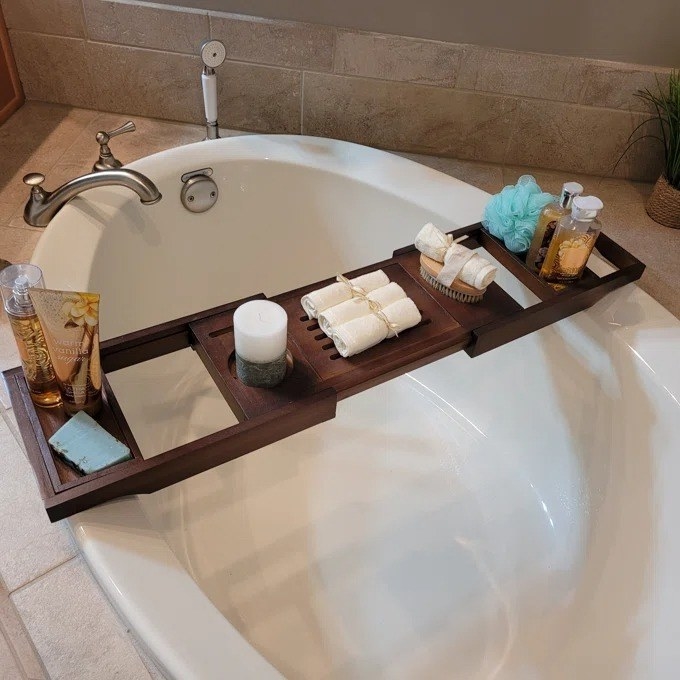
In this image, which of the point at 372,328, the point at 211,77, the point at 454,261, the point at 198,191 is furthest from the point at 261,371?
the point at 211,77

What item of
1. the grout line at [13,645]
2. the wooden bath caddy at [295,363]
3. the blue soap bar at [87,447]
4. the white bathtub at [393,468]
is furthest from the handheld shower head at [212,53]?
the grout line at [13,645]

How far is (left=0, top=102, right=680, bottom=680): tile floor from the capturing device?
2.59ft

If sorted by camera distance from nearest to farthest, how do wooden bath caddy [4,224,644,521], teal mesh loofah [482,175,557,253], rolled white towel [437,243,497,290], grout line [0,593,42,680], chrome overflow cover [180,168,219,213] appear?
grout line [0,593,42,680]
wooden bath caddy [4,224,644,521]
rolled white towel [437,243,497,290]
teal mesh loofah [482,175,557,253]
chrome overflow cover [180,168,219,213]

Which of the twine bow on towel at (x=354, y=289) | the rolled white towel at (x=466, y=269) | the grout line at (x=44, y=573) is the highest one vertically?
the rolled white towel at (x=466, y=269)

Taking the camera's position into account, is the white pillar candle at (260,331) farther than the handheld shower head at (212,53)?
No

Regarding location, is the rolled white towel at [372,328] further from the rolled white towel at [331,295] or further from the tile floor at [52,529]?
the tile floor at [52,529]

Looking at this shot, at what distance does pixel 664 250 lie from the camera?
1489 mm

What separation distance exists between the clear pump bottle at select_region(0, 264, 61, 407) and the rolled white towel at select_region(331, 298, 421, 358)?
422 millimetres

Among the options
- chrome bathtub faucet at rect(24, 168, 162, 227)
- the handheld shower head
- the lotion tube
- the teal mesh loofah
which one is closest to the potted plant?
the teal mesh loofah

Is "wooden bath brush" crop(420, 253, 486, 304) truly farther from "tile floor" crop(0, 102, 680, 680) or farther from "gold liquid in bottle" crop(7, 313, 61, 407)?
"gold liquid in bottle" crop(7, 313, 61, 407)

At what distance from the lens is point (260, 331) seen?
0.91 m

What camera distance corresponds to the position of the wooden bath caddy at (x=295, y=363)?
0.88m

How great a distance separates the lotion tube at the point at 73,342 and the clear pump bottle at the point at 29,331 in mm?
27

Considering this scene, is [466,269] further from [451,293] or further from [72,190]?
[72,190]
